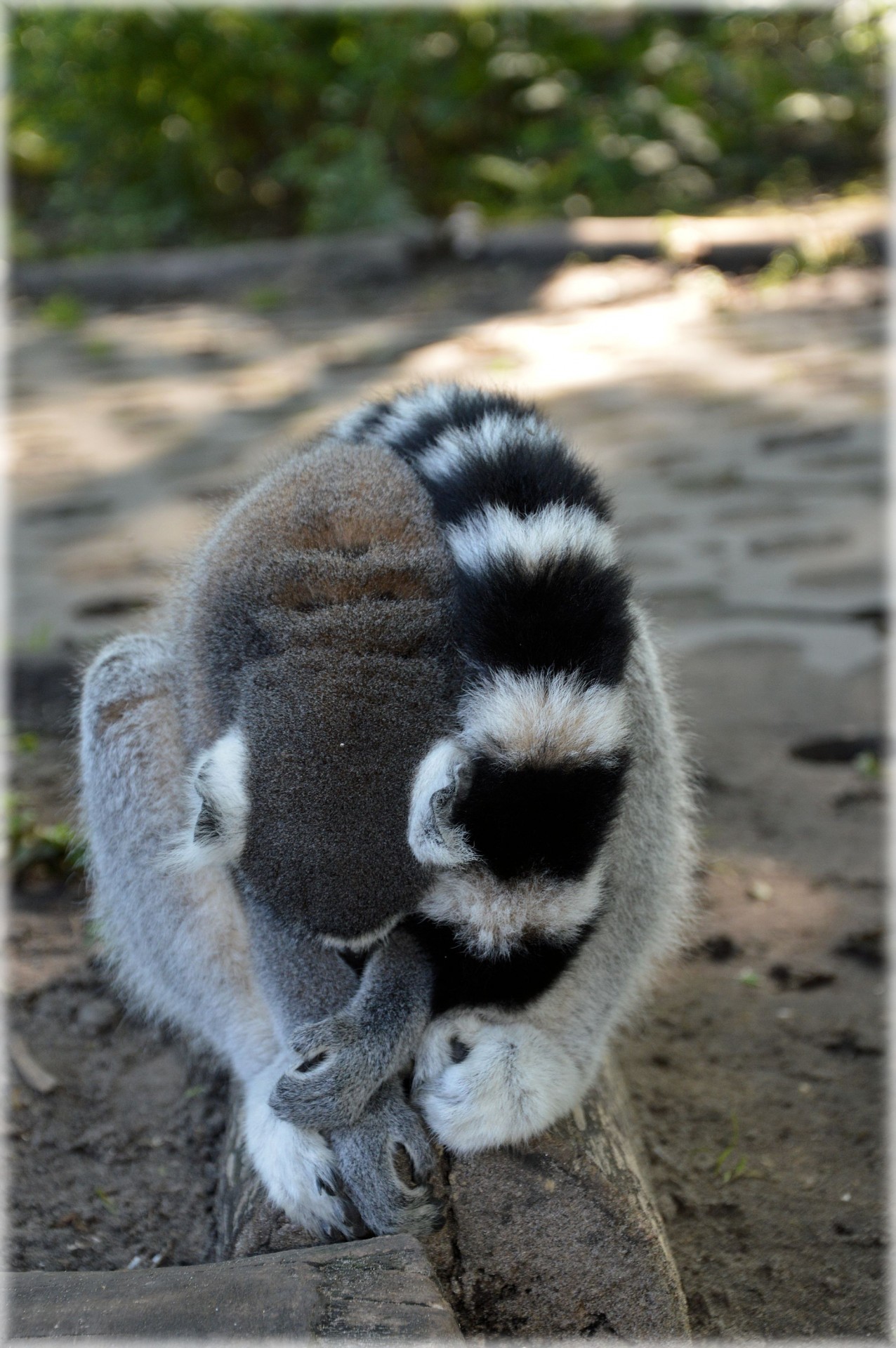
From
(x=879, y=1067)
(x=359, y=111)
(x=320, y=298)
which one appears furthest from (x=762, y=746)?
(x=359, y=111)

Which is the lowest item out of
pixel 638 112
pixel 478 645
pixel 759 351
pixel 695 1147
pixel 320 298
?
pixel 695 1147

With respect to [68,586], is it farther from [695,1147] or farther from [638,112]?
[638,112]

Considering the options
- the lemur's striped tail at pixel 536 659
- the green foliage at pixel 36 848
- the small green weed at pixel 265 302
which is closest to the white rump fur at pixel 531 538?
the lemur's striped tail at pixel 536 659

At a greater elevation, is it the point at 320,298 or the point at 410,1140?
the point at 320,298

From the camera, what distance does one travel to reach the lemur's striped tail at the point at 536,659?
2.17m

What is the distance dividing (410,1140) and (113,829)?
115cm

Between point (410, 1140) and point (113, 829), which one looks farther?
point (113, 829)

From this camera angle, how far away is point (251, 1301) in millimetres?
1900

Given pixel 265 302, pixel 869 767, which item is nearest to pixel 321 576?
pixel 869 767

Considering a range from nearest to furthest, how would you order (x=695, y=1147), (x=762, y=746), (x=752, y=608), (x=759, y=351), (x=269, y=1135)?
1. (x=269, y=1135)
2. (x=695, y=1147)
3. (x=762, y=746)
4. (x=752, y=608)
5. (x=759, y=351)

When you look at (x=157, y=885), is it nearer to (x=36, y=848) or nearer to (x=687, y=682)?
(x=36, y=848)

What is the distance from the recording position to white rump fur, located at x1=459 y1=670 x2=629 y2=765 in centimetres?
217

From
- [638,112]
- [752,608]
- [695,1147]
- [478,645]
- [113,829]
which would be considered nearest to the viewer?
[478,645]

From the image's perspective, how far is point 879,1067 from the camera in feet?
10.0
